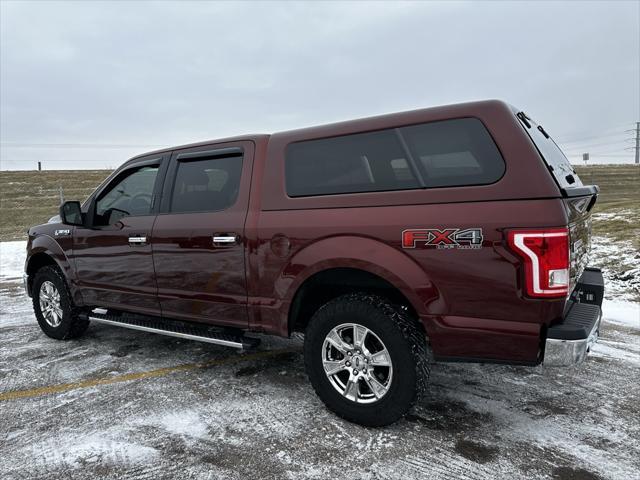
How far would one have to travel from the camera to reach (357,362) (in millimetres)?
2832

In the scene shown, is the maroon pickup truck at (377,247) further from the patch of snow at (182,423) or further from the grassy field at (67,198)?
the grassy field at (67,198)

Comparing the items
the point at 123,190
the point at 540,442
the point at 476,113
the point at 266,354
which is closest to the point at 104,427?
the point at 266,354

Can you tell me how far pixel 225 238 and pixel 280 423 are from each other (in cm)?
136

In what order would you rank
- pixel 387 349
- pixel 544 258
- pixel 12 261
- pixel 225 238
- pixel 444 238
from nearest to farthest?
pixel 544 258, pixel 444 238, pixel 387 349, pixel 225 238, pixel 12 261

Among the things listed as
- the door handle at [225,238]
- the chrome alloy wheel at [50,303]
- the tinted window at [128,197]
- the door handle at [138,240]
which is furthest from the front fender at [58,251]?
the door handle at [225,238]

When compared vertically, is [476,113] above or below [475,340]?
above

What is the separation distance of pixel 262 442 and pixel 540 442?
1664mm

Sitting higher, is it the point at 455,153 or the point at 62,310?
the point at 455,153

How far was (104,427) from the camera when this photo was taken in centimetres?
288

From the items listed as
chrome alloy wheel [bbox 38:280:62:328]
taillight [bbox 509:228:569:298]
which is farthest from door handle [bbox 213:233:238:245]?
chrome alloy wheel [bbox 38:280:62:328]

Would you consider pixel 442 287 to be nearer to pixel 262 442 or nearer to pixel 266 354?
pixel 262 442

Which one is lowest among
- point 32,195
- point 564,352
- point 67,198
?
point 564,352

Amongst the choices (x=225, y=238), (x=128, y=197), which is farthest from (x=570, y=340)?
(x=128, y=197)

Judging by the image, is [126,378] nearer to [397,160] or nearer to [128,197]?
[128,197]
